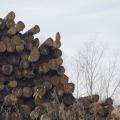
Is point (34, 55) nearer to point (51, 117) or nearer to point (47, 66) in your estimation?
point (47, 66)

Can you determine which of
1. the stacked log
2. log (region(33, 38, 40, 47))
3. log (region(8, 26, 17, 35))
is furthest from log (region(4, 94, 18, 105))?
log (region(8, 26, 17, 35))

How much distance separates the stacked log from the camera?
992cm

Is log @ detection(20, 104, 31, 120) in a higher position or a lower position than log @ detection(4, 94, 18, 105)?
lower

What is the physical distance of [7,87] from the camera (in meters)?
10.1

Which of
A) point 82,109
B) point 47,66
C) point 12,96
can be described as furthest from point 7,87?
point 82,109

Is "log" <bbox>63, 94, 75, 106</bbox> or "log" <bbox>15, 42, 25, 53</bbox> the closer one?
"log" <bbox>15, 42, 25, 53</bbox>

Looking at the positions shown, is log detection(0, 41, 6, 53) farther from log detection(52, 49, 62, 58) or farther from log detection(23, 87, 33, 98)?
log detection(52, 49, 62, 58)

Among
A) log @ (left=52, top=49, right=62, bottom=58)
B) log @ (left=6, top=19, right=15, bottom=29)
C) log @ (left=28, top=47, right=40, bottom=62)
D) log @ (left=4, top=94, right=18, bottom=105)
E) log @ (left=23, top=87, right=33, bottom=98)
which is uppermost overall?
A: log @ (left=6, top=19, right=15, bottom=29)

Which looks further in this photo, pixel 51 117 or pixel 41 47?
pixel 41 47

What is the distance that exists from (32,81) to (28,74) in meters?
0.21

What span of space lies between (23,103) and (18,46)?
1124mm

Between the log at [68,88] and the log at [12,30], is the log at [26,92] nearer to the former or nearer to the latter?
the log at [68,88]

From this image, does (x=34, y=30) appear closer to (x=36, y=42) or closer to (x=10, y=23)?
(x=36, y=42)

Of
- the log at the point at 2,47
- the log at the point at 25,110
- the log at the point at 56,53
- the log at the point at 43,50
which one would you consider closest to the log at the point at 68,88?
the log at the point at 56,53
